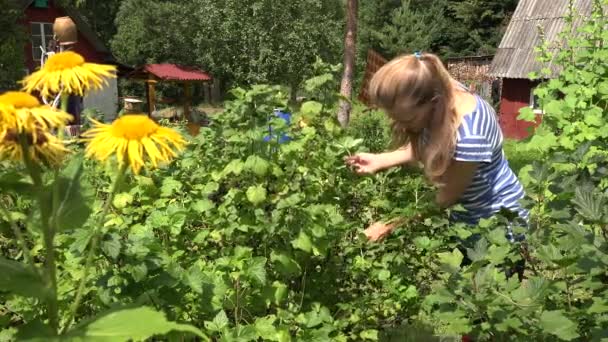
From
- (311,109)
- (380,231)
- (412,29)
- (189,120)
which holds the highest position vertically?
(311,109)

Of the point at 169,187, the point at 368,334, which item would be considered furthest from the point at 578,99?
the point at 169,187

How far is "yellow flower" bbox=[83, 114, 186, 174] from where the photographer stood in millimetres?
1101

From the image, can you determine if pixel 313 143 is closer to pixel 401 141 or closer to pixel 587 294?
pixel 401 141

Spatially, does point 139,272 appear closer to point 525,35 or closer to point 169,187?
point 169,187

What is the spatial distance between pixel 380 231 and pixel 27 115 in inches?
68.0

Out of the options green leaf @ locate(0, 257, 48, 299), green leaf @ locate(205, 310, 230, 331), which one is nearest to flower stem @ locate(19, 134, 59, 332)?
green leaf @ locate(0, 257, 48, 299)

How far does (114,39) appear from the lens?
140 feet

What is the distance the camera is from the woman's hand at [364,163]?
2.49 meters

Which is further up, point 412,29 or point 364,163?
point 364,163

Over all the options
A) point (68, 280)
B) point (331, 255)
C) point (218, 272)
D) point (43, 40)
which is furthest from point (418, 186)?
point (43, 40)

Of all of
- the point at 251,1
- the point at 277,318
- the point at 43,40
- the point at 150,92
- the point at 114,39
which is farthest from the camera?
the point at 114,39

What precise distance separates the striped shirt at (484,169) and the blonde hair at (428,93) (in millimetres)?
52

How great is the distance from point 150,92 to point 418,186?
21509mm

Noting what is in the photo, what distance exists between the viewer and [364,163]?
2496 millimetres
